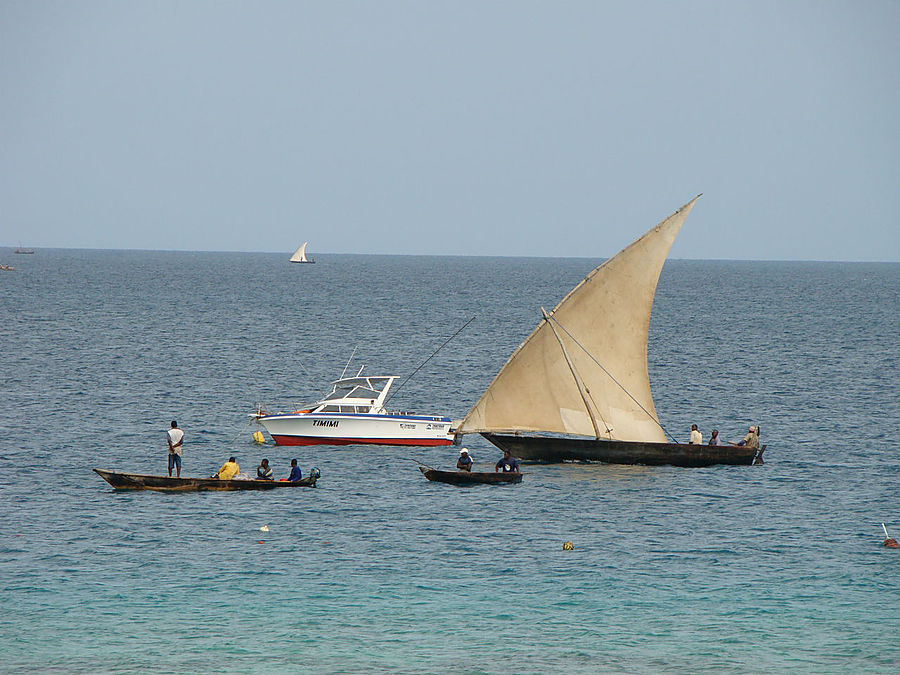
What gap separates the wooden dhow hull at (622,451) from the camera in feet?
177

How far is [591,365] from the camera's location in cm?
5369

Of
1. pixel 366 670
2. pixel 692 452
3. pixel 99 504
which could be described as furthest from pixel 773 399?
pixel 366 670

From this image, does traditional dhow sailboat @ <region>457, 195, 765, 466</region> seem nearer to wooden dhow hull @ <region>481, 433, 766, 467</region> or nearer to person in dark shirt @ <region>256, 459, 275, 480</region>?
wooden dhow hull @ <region>481, 433, 766, 467</region>

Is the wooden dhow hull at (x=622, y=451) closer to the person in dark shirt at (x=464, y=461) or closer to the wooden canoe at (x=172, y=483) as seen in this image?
the person in dark shirt at (x=464, y=461)

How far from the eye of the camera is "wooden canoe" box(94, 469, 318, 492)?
47.6m

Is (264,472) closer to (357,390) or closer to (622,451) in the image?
(357,390)

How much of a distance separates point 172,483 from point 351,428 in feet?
43.8

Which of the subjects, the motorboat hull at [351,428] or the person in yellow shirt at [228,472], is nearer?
the person in yellow shirt at [228,472]

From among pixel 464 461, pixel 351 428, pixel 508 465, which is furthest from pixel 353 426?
pixel 508 465

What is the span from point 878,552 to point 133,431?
41.1 m

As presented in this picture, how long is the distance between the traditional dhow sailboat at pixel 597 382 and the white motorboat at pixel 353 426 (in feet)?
18.3

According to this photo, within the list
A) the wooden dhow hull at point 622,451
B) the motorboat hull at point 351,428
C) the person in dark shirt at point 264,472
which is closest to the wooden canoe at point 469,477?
the wooden dhow hull at point 622,451

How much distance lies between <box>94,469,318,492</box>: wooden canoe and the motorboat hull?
10596 millimetres

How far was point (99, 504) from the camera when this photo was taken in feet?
151
